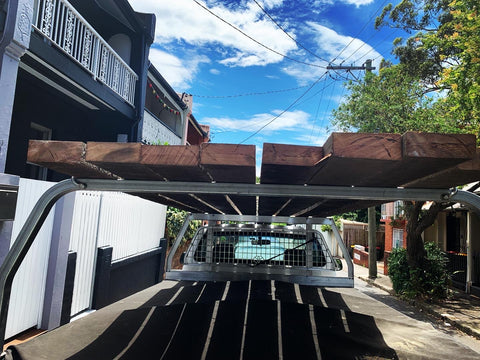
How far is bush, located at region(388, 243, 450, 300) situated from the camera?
9.72m

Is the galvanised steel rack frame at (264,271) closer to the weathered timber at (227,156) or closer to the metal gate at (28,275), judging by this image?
the metal gate at (28,275)

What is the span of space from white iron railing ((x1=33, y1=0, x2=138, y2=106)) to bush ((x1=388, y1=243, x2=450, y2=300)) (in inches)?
376

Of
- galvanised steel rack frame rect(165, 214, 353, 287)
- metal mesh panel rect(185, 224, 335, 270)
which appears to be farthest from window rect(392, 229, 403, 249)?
galvanised steel rack frame rect(165, 214, 353, 287)

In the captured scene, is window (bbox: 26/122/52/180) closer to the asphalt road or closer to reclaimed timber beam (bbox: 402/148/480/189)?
the asphalt road

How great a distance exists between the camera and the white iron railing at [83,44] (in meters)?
5.78

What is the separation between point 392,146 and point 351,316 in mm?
1476

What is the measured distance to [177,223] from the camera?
402 inches

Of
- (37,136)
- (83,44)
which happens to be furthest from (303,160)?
(37,136)

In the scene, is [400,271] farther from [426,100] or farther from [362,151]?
[362,151]

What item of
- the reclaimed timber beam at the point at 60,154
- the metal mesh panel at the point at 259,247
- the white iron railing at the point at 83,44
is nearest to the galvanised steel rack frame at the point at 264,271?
the metal mesh panel at the point at 259,247

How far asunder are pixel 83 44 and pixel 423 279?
1086cm

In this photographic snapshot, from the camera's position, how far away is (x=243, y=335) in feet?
6.48

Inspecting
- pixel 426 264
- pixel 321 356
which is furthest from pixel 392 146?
pixel 426 264

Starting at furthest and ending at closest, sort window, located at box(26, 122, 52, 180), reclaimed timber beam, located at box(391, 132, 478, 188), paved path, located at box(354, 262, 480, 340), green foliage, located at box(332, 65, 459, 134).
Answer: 1. green foliage, located at box(332, 65, 459, 134)
2. paved path, located at box(354, 262, 480, 340)
3. window, located at box(26, 122, 52, 180)
4. reclaimed timber beam, located at box(391, 132, 478, 188)
